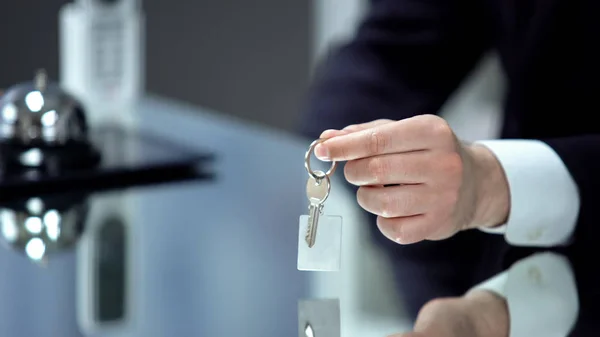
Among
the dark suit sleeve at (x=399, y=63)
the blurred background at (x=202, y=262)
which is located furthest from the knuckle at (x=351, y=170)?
the dark suit sleeve at (x=399, y=63)

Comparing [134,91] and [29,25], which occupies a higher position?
[29,25]

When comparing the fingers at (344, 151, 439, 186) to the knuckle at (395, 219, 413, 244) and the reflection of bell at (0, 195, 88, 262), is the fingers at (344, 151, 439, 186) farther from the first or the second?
the reflection of bell at (0, 195, 88, 262)

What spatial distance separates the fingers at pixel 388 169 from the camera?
0.84 m

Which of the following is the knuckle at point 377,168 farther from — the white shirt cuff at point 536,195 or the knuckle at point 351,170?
the white shirt cuff at point 536,195

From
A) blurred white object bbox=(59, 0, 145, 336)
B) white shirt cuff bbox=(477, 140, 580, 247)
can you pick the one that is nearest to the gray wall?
blurred white object bbox=(59, 0, 145, 336)

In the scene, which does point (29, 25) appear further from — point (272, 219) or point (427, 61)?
point (272, 219)

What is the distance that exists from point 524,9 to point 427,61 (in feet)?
1.22

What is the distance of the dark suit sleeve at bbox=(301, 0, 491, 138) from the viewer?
1778mm

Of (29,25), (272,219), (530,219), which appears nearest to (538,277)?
(530,219)

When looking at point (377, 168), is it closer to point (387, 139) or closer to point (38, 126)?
point (387, 139)

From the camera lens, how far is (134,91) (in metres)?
1.81

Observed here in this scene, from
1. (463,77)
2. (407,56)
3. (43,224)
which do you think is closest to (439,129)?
(43,224)

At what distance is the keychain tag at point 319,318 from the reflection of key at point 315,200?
2.5 inches

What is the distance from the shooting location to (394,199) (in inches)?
34.0
